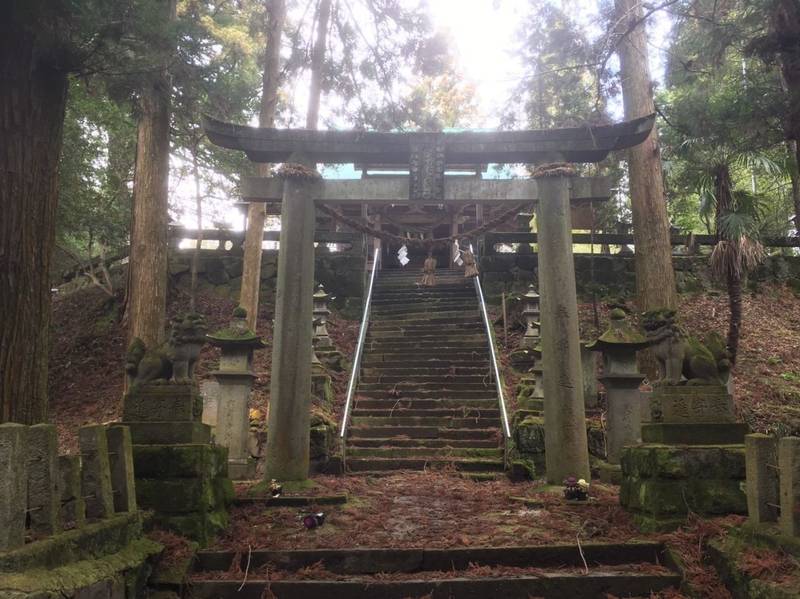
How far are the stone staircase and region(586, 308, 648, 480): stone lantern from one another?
173 centimetres

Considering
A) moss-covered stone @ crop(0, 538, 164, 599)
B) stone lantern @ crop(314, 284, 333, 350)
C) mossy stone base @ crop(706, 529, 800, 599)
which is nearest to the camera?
moss-covered stone @ crop(0, 538, 164, 599)

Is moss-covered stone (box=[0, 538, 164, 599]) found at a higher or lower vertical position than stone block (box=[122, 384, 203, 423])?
lower

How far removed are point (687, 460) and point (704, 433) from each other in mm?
300

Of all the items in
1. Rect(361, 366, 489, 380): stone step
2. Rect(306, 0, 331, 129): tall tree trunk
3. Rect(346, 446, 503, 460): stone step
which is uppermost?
Rect(306, 0, 331, 129): tall tree trunk

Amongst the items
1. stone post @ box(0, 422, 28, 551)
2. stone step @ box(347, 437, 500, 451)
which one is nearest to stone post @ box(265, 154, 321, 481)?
stone step @ box(347, 437, 500, 451)

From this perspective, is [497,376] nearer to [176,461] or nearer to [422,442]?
[422,442]

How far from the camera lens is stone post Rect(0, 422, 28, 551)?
2.62 meters

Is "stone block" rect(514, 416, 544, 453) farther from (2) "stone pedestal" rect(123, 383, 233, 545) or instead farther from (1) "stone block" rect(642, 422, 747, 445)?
(2) "stone pedestal" rect(123, 383, 233, 545)

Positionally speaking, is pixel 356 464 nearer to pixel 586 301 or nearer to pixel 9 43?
pixel 9 43

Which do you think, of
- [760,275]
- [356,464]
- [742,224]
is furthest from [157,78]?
[760,275]

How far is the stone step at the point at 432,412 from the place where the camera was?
9.66 metres

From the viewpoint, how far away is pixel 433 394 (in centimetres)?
1025

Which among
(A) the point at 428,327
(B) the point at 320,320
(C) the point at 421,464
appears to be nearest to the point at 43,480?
(C) the point at 421,464

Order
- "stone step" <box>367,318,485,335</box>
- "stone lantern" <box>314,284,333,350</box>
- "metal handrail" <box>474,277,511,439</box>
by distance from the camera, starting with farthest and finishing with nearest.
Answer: "stone step" <box>367,318,485,335</box>
"stone lantern" <box>314,284,333,350</box>
"metal handrail" <box>474,277,511,439</box>
